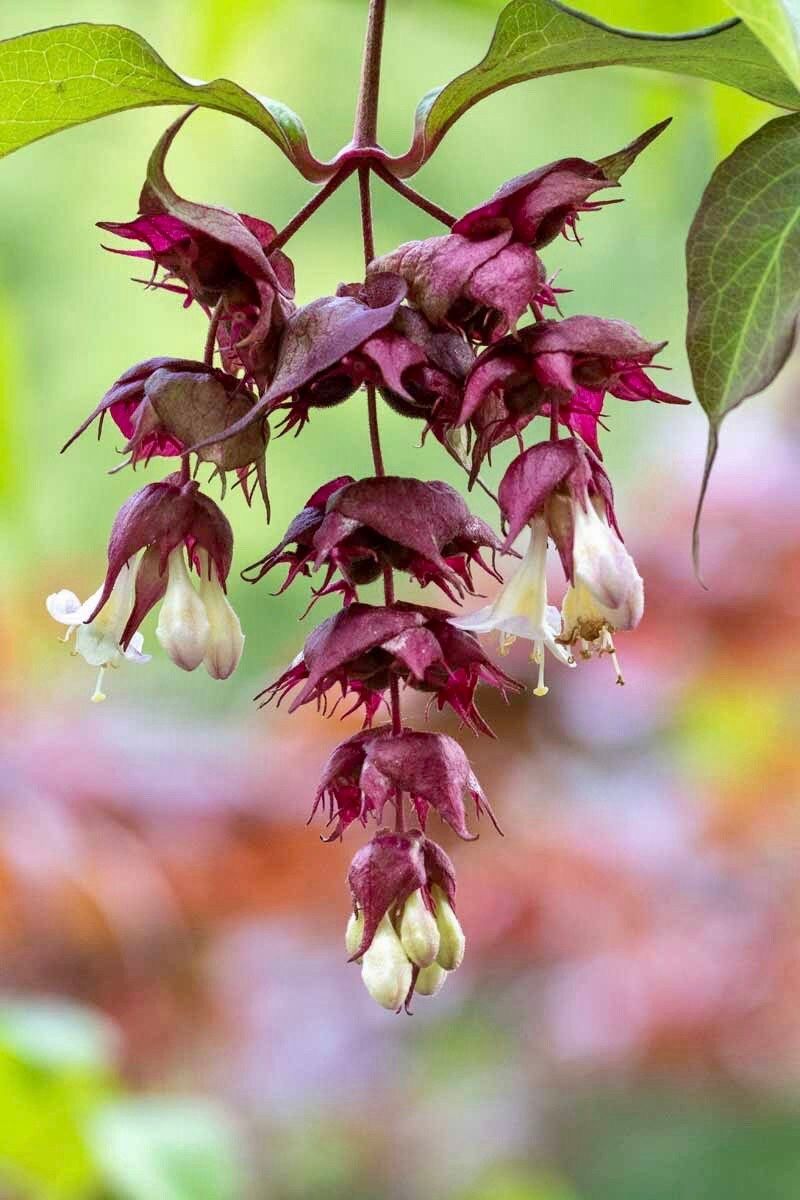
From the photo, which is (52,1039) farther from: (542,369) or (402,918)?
(542,369)

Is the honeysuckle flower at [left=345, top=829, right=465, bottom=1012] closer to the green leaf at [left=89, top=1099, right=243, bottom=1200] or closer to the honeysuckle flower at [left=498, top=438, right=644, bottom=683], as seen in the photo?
the honeysuckle flower at [left=498, top=438, right=644, bottom=683]

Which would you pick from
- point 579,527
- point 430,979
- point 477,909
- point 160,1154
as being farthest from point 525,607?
point 477,909

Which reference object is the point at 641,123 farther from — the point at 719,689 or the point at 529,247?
the point at 719,689

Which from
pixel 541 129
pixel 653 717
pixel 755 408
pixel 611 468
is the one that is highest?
pixel 541 129

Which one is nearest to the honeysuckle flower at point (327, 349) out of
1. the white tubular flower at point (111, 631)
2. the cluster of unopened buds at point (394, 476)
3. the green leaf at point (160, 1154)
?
the cluster of unopened buds at point (394, 476)

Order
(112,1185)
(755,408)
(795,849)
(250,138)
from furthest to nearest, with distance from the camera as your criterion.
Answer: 1. (250,138)
2. (755,408)
3. (795,849)
4. (112,1185)

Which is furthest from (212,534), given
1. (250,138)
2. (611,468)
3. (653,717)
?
(611,468)

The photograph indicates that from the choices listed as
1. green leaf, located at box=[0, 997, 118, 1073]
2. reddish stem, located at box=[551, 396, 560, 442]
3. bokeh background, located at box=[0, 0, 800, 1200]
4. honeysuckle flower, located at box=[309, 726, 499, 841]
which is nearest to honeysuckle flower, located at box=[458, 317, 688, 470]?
reddish stem, located at box=[551, 396, 560, 442]
